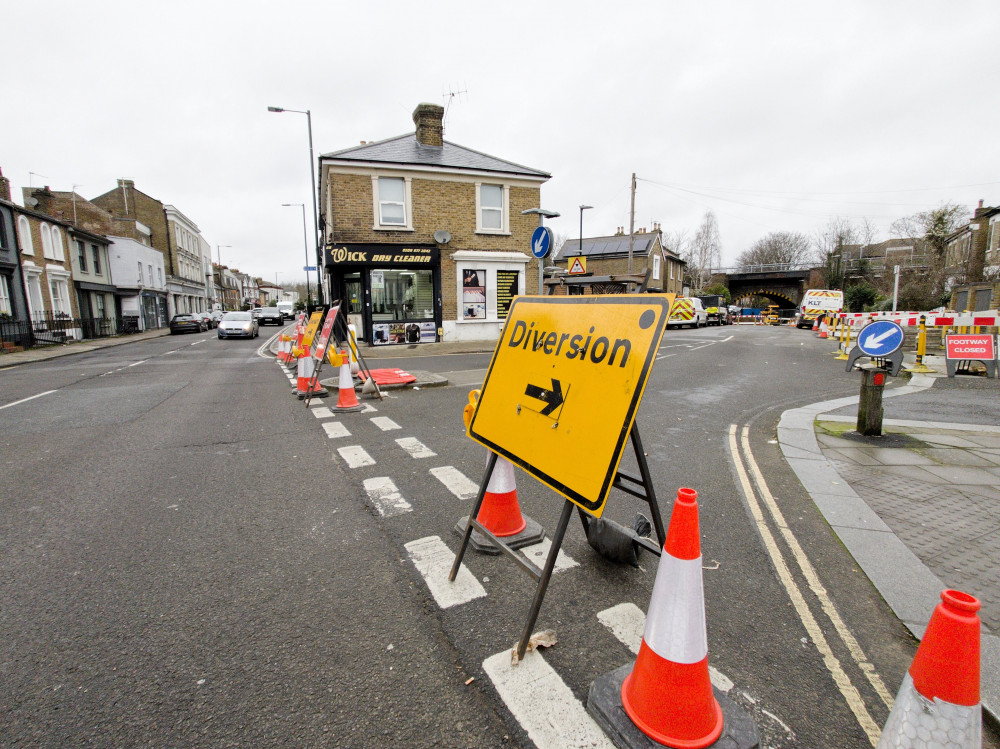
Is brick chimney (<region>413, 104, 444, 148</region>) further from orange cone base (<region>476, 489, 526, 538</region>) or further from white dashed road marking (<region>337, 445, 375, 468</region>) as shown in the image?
orange cone base (<region>476, 489, 526, 538</region>)

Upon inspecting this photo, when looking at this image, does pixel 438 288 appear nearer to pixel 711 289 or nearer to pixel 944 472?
pixel 944 472

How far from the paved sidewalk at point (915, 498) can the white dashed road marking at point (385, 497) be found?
3288mm

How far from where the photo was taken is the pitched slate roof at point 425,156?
1733 centimetres

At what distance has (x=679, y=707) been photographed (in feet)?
5.87

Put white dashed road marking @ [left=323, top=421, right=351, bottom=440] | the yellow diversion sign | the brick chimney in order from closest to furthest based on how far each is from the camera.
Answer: the yellow diversion sign
white dashed road marking @ [left=323, top=421, right=351, bottom=440]
the brick chimney

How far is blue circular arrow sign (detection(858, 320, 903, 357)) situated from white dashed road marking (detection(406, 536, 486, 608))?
7629mm

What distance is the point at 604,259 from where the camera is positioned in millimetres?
44750

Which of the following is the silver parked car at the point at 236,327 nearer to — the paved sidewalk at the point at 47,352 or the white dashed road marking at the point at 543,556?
the paved sidewalk at the point at 47,352

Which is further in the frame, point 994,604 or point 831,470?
point 831,470

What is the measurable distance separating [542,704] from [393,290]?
17.7 metres

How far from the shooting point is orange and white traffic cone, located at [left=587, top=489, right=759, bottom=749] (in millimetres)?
1790

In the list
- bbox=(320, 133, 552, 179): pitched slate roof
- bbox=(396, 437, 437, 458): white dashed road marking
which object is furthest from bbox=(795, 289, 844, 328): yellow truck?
bbox=(396, 437, 437, 458): white dashed road marking

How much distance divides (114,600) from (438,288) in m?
16.7

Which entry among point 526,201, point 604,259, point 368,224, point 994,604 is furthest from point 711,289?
point 994,604
